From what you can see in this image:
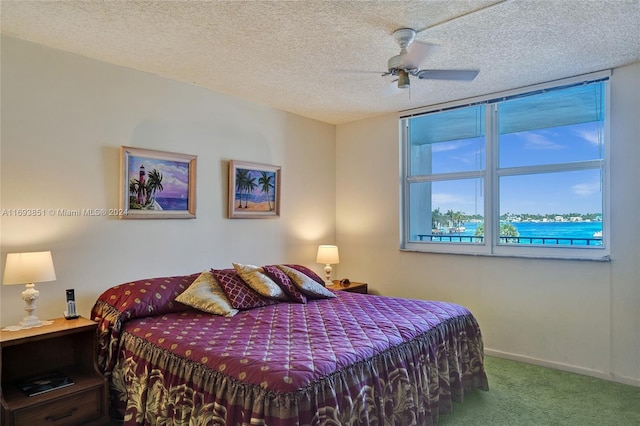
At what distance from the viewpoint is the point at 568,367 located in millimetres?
3451

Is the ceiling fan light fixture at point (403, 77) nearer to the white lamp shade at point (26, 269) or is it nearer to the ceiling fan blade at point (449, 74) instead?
the ceiling fan blade at point (449, 74)

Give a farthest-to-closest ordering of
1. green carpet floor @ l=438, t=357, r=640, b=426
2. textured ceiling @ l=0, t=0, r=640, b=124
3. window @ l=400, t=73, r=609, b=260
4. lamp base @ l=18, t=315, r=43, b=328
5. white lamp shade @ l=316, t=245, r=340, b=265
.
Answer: white lamp shade @ l=316, t=245, r=340, b=265 → window @ l=400, t=73, r=609, b=260 → green carpet floor @ l=438, t=357, r=640, b=426 → lamp base @ l=18, t=315, r=43, b=328 → textured ceiling @ l=0, t=0, r=640, b=124

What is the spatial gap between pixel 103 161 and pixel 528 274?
3.77 meters

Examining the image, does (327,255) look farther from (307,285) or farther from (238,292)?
(238,292)

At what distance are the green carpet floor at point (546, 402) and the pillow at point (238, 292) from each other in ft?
4.94

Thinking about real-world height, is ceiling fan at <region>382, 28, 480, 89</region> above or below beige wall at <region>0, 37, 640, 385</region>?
above

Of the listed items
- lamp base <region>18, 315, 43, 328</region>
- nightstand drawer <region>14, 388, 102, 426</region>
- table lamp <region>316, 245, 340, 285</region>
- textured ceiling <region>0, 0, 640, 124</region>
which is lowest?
nightstand drawer <region>14, 388, 102, 426</region>

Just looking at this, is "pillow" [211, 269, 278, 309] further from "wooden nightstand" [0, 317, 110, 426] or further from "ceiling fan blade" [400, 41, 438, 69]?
"ceiling fan blade" [400, 41, 438, 69]

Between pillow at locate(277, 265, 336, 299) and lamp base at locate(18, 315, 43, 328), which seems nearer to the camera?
lamp base at locate(18, 315, 43, 328)

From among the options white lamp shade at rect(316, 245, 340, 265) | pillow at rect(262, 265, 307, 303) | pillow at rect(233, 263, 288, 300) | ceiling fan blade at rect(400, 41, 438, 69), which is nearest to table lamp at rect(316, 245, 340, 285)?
white lamp shade at rect(316, 245, 340, 265)

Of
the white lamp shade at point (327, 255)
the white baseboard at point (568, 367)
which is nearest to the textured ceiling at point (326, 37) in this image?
the white lamp shade at point (327, 255)

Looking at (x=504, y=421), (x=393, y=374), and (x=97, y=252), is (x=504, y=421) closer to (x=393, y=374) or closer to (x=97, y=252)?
(x=393, y=374)

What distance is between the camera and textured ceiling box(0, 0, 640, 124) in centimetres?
231

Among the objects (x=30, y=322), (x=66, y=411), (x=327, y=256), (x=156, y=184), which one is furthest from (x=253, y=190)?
(x=66, y=411)
